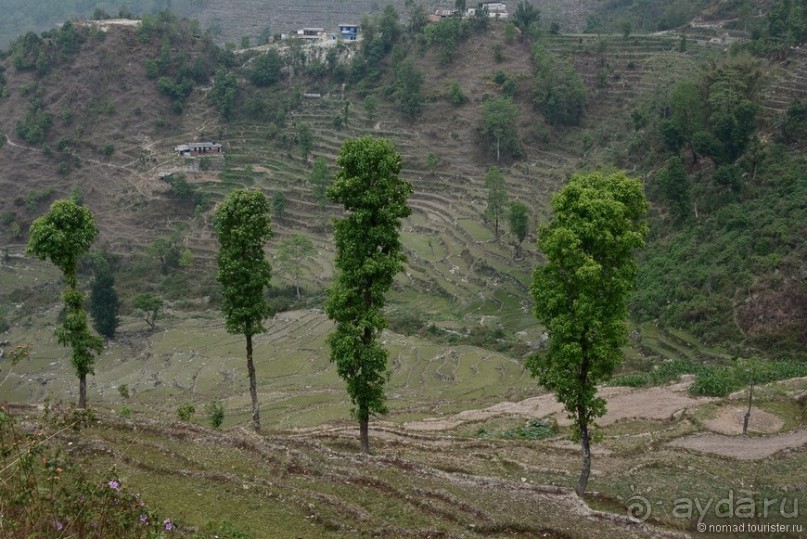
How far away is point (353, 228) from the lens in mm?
18672

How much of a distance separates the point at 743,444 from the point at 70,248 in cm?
2082

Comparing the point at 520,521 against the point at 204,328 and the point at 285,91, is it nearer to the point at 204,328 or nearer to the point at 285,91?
the point at 204,328

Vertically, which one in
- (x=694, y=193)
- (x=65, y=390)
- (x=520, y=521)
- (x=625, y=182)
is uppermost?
(x=625, y=182)

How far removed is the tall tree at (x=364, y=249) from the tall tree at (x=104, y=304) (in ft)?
105

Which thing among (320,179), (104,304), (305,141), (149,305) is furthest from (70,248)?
(305,141)

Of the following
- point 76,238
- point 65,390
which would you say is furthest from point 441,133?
point 76,238

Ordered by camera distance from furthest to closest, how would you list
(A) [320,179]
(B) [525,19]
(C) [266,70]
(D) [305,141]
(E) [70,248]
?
(C) [266,70] < (B) [525,19] < (D) [305,141] < (A) [320,179] < (E) [70,248]

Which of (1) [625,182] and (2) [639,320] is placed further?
(2) [639,320]

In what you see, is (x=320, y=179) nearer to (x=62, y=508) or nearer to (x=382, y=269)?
(x=382, y=269)

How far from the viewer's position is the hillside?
17609mm

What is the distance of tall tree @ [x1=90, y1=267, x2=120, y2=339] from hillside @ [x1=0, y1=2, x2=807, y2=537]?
6.38 ft

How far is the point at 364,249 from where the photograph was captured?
18656mm

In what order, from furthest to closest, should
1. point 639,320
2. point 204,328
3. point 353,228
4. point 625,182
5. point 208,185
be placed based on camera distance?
1. point 208,185
2. point 204,328
3. point 639,320
4. point 353,228
5. point 625,182

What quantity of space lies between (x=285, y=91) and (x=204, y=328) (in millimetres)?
40518
